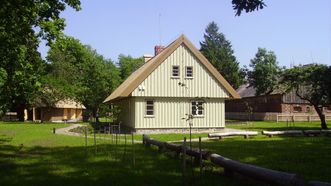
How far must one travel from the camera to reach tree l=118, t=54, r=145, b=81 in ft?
331

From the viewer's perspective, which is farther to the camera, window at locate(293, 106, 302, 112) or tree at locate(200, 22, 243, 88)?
tree at locate(200, 22, 243, 88)

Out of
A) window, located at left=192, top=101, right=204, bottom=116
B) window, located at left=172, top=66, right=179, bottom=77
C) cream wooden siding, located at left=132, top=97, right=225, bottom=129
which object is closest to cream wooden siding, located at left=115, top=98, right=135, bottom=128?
cream wooden siding, located at left=132, top=97, right=225, bottom=129

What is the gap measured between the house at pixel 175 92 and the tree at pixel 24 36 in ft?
31.6

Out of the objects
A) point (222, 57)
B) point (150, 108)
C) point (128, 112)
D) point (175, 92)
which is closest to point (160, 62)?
point (175, 92)

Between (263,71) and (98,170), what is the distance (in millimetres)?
53056

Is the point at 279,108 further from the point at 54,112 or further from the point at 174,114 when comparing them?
the point at 54,112

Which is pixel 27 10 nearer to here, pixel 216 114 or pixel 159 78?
pixel 159 78

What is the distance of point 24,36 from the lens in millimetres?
18219

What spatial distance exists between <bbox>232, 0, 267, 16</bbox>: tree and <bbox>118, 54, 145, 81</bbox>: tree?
87.7 m

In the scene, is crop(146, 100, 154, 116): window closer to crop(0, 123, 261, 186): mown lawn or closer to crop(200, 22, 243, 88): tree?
crop(0, 123, 261, 186): mown lawn

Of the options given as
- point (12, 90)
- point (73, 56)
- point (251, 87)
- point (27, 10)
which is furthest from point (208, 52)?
point (27, 10)

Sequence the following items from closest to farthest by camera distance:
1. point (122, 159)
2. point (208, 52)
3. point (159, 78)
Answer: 1. point (122, 159)
2. point (159, 78)
3. point (208, 52)

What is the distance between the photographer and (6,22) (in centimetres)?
1591

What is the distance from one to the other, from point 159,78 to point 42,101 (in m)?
33.7
